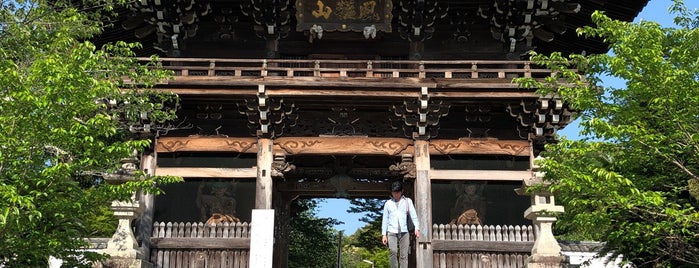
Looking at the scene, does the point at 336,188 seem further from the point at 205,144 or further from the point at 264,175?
the point at 205,144

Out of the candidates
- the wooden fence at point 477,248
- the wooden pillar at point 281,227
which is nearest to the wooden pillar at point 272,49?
the wooden pillar at point 281,227

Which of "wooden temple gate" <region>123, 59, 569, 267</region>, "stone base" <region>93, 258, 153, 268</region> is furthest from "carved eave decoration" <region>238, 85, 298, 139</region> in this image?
"stone base" <region>93, 258, 153, 268</region>

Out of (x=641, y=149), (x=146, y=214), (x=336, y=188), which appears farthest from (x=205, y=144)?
(x=641, y=149)

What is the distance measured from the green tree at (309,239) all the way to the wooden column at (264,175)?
557 inches

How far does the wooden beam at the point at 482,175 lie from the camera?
14.2m

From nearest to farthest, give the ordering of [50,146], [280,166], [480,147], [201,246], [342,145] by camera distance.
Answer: [50,146], [201,246], [280,166], [342,145], [480,147]

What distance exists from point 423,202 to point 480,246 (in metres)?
1.53

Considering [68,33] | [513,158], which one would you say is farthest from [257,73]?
[513,158]

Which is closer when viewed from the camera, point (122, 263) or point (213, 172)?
point (122, 263)

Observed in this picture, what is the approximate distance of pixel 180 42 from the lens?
15.5m

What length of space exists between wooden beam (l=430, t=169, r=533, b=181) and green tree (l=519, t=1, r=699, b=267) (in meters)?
3.63

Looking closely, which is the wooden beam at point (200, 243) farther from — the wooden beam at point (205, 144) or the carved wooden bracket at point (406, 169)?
the carved wooden bracket at point (406, 169)

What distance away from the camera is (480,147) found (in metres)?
14.6

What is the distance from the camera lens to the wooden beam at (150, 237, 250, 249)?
13602 mm
